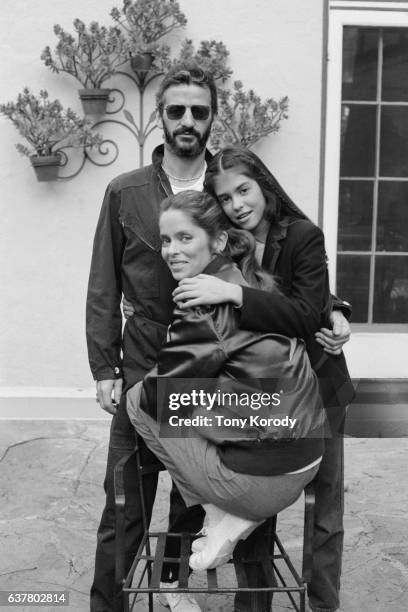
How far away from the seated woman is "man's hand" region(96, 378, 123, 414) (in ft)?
1.69

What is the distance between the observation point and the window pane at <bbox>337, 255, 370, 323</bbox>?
541 centimetres

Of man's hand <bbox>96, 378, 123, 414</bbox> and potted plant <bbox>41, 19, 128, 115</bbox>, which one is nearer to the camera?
man's hand <bbox>96, 378, 123, 414</bbox>

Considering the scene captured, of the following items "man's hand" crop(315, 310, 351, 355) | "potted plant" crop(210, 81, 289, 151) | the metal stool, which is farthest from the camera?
"potted plant" crop(210, 81, 289, 151)

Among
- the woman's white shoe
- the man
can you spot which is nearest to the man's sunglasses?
the man

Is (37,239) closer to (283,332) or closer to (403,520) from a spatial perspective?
(403,520)

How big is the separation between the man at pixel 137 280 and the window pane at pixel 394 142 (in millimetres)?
2714

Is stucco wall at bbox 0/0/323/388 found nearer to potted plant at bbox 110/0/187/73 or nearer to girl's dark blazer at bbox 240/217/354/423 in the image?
potted plant at bbox 110/0/187/73

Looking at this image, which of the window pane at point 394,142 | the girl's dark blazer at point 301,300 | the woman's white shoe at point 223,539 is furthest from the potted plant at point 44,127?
the woman's white shoe at point 223,539

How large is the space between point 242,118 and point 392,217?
3.76ft

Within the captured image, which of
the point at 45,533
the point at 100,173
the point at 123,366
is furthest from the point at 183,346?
the point at 100,173

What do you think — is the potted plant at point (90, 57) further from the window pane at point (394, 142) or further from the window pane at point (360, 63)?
the window pane at point (394, 142)

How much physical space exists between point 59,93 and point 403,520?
10.2ft

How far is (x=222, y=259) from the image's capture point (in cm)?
238

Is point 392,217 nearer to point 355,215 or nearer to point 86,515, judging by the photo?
point 355,215
